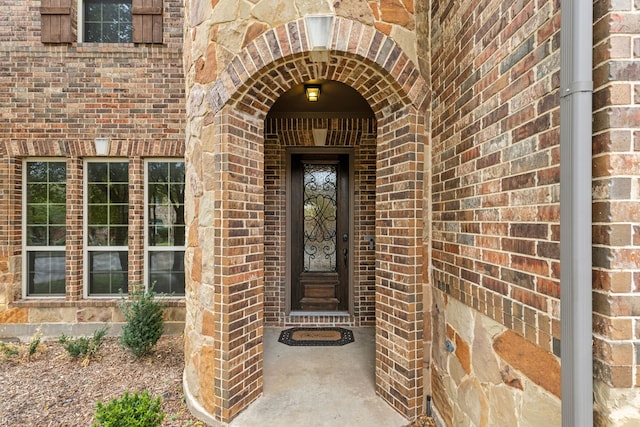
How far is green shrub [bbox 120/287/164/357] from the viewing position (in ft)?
11.8

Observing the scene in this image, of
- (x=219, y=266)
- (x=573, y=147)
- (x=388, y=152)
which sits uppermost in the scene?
(x=388, y=152)

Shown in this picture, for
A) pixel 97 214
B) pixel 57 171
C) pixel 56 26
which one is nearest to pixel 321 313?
pixel 97 214

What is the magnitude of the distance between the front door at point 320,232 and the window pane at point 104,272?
8.20ft

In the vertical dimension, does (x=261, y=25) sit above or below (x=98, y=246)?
above

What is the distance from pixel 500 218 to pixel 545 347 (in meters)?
0.60

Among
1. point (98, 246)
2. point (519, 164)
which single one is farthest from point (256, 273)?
point (98, 246)

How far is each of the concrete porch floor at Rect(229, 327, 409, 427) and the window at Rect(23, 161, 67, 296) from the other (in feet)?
11.0

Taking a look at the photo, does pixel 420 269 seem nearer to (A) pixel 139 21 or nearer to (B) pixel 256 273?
(B) pixel 256 273

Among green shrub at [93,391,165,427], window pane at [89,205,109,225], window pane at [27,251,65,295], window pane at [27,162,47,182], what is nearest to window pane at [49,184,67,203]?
window pane at [27,162,47,182]

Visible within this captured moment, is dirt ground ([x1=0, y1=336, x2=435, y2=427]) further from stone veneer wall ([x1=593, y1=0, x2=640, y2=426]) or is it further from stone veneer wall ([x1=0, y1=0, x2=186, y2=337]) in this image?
stone veneer wall ([x1=0, y1=0, x2=186, y2=337])

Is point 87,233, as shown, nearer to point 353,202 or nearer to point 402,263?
point 353,202

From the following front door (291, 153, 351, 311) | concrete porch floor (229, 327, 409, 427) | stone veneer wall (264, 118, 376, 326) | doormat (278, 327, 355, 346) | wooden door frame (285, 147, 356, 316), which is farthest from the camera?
front door (291, 153, 351, 311)

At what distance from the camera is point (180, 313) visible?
4.41 m

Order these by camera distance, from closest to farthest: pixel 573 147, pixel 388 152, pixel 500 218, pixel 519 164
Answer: pixel 573 147
pixel 519 164
pixel 500 218
pixel 388 152
